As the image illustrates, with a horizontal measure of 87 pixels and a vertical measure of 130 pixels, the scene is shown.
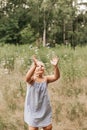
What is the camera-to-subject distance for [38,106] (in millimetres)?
4078

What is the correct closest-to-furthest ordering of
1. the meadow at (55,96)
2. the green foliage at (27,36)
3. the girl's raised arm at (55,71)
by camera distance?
1. the girl's raised arm at (55,71)
2. the meadow at (55,96)
3. the green foliage at (27,36)

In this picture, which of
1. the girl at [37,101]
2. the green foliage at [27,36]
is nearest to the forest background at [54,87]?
the girl at [37,101]

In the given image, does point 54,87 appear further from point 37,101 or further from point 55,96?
point 37,101

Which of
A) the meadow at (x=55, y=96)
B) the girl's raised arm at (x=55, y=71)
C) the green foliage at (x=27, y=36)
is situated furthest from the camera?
the green foliage at (x=27, y=36)

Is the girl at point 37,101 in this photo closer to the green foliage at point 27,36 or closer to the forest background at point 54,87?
the forest background at point 54,87

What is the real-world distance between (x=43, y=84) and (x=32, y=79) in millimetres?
140

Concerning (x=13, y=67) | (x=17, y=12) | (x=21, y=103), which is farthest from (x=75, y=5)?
(x=21, y=103)

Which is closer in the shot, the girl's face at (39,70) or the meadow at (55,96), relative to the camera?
the girl's face at (39,70)

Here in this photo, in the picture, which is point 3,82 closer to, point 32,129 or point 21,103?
point 21,103

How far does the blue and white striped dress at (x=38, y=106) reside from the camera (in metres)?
4.08

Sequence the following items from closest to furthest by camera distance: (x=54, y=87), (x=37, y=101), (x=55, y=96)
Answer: (x=37, y=101)
(x=55, y=96)
(x=54, y=87)

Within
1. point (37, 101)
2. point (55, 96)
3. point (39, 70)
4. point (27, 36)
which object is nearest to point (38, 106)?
point (37, 101)

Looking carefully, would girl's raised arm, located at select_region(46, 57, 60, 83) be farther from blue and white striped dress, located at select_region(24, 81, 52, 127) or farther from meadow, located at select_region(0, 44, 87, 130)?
meadow, located at select_region(0, 44, 87, 130)

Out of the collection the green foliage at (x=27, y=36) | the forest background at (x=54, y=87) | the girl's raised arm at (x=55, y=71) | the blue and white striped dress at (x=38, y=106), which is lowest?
the green foliage at (x=27, y=36)
